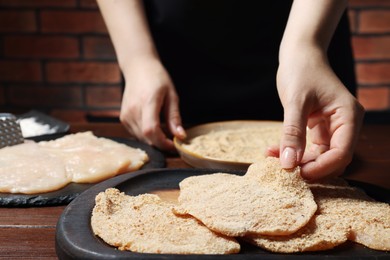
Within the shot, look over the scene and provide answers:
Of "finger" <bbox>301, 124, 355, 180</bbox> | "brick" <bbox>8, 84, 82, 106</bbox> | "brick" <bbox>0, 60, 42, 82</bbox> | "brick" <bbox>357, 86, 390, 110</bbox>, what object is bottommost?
"brick" <bbox>8, 84, 82, 106</bbox>

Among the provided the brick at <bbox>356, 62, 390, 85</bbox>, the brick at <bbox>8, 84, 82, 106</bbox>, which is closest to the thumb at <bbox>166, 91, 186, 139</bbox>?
the brick at <bbox>8, 84, 82, 106</bbox>

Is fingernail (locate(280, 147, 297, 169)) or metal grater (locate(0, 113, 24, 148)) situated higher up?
fingernail (locate(280, 147, 297, 169))

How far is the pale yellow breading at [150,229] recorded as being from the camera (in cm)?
73

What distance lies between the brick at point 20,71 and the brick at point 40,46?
0.05 m

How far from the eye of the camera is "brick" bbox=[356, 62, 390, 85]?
2.79 metres

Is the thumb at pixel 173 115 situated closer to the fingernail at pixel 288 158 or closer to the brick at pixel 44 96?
the fingernail at pixel 288 158

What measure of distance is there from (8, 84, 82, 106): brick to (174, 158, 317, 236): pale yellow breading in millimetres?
2041

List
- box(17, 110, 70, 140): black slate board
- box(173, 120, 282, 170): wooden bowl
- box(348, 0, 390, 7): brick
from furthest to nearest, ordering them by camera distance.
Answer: box(348, 0, 390, 7): brick → box(17, 110, 70, 140): black slate board → box(173, 120, 282, 170): wooden bowl

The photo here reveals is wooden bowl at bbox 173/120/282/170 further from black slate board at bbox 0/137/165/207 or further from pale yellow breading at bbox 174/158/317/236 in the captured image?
black slate board at bbox 0/137/165/207

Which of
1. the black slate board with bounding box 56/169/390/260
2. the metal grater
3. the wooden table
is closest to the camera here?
the black slate board with bounding box 56/169/390/260

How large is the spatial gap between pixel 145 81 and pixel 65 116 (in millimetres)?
1642

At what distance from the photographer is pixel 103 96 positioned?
2900 millimetres

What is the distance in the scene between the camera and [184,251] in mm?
714

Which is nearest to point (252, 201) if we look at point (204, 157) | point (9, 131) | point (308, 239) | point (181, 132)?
point (308, 239)
